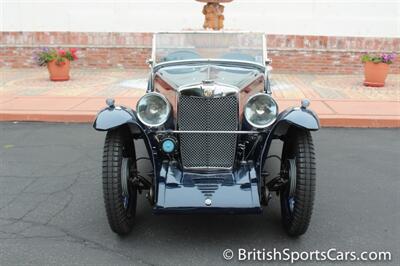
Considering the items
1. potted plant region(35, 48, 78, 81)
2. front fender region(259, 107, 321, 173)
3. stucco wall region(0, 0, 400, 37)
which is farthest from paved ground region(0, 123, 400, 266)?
stucco wall region(0, 0, 400, 37)

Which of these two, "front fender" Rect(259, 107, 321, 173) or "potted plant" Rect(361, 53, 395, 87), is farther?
"potted plant" Rect(361, 53, 395, 87)

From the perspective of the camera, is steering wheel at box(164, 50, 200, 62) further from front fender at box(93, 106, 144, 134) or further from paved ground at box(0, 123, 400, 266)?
paved ground at box(0, 123, 400, 266)

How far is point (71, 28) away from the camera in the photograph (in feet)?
36.8

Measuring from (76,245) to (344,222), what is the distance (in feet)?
6.66

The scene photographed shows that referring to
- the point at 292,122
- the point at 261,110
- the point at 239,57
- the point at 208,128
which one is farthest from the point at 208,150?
the point at 239,57

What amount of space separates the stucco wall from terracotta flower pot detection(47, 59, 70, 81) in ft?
8.15

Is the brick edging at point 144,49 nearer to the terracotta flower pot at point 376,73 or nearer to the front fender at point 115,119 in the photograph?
the terracotta flower pot at point 376,73

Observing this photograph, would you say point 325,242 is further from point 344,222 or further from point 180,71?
point 180,71

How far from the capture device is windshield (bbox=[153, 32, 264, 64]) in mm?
4223

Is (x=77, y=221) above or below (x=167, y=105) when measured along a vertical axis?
below

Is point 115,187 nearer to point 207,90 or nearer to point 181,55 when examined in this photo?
point 207,90

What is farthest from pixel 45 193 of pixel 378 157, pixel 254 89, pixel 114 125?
pixel 378 157

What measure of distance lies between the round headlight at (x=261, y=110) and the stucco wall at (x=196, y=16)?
8288mm

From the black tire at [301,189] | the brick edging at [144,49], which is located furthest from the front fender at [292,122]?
the brick edging at [144,49]
